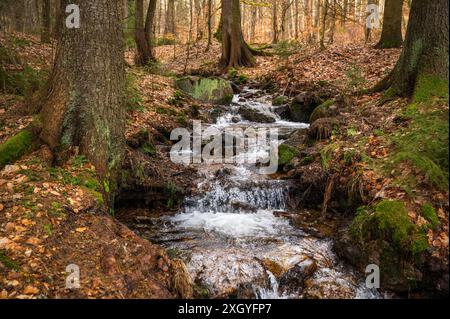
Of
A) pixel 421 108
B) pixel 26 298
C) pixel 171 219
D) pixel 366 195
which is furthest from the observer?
pixel 171 219

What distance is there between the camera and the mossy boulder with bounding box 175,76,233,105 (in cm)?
1391

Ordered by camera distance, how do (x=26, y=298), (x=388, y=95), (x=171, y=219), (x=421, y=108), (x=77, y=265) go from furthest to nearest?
(x=388, y=95) < (x=171, y=219) < (x=421, y=108) < (x=77, y=265) < (x=26, y=298)

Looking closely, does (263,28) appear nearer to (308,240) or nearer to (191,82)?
(191,82)

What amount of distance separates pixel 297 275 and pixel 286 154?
3.95 meters

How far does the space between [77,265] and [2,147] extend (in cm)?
258

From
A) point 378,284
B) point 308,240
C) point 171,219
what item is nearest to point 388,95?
point 308,240

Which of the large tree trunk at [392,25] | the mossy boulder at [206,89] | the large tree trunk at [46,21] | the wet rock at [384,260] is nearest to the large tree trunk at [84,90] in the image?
the wet rock at [384,260]

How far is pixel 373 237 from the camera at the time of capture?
5.06m

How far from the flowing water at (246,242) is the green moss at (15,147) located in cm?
238

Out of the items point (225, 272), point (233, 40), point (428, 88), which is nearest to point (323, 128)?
point (428, 88)

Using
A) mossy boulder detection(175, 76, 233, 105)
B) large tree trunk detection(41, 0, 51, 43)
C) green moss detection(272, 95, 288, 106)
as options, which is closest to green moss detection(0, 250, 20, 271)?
mossy boulder detection(175, 76, 233, 105)

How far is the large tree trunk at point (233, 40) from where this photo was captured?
17906 millimetres

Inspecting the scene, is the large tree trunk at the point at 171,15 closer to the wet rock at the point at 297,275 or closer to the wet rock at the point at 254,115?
the wet rock at the point at 254,115

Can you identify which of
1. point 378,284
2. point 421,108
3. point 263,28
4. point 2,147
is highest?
point 263,28
